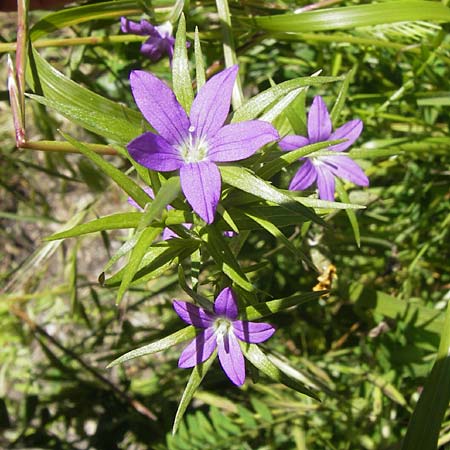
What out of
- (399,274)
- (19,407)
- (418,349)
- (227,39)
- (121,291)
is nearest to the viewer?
(121,291)

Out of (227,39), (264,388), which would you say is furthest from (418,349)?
(227,39)

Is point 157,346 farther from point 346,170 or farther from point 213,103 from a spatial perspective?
point 346,170

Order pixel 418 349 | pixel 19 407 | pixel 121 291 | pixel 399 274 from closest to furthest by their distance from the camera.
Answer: pixel 121 291, pixel 418 349, pixel 399 274, pixel 19 407

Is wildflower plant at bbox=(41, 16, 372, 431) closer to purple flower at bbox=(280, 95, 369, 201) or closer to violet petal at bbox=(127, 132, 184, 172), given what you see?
violet petal at bbox=(127, 132, 184, 172)

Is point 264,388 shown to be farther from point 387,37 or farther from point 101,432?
point 387,37

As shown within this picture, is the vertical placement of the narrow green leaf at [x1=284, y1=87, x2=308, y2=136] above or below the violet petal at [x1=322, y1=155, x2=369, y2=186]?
above

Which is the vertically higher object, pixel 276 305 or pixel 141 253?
pixel 141 253

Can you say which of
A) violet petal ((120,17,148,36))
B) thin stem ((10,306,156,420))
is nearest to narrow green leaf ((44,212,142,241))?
violet petal ((120,17,148,36))
